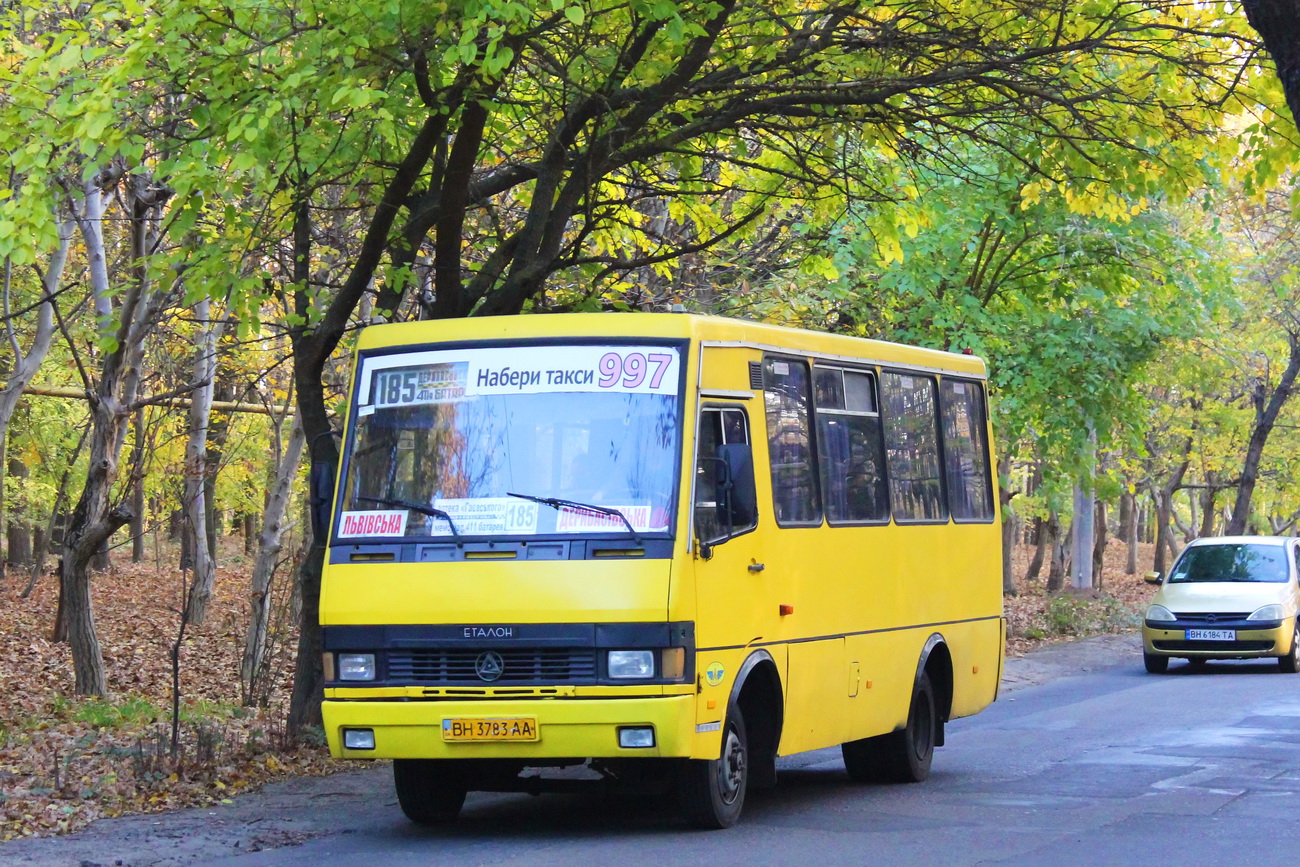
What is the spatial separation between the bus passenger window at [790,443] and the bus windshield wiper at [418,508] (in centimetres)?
207

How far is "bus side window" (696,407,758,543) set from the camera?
9062 millimetres

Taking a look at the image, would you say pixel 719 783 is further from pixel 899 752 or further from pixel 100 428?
pixel 100 428

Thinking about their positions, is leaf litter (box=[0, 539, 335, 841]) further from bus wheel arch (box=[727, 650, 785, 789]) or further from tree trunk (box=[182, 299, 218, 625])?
bus wheel arch (box=[727, 650, 785, 789])

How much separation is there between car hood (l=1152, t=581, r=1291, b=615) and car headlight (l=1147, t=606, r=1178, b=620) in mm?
79

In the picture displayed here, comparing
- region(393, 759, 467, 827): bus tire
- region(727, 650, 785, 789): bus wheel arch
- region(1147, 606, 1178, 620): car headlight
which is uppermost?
region(1147, 606, 1178, 620): car headlight

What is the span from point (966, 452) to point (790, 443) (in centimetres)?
367

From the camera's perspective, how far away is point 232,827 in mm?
9586

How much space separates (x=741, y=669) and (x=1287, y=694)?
1176 cm

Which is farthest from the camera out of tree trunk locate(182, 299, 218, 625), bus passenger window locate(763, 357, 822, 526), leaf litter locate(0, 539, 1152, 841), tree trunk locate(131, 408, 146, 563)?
tree trunk locate(182, 299, 218, 625)

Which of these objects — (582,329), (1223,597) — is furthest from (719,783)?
(1223,597)

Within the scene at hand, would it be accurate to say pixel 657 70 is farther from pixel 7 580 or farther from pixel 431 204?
pixel 7 580

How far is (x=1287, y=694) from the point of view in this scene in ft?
62.3

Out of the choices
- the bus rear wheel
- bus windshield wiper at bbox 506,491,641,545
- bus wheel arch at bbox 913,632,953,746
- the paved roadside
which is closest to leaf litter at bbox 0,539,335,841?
the paved roadside

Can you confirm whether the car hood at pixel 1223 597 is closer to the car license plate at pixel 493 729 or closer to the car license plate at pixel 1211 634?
the car license plate at pixel 1211 634
